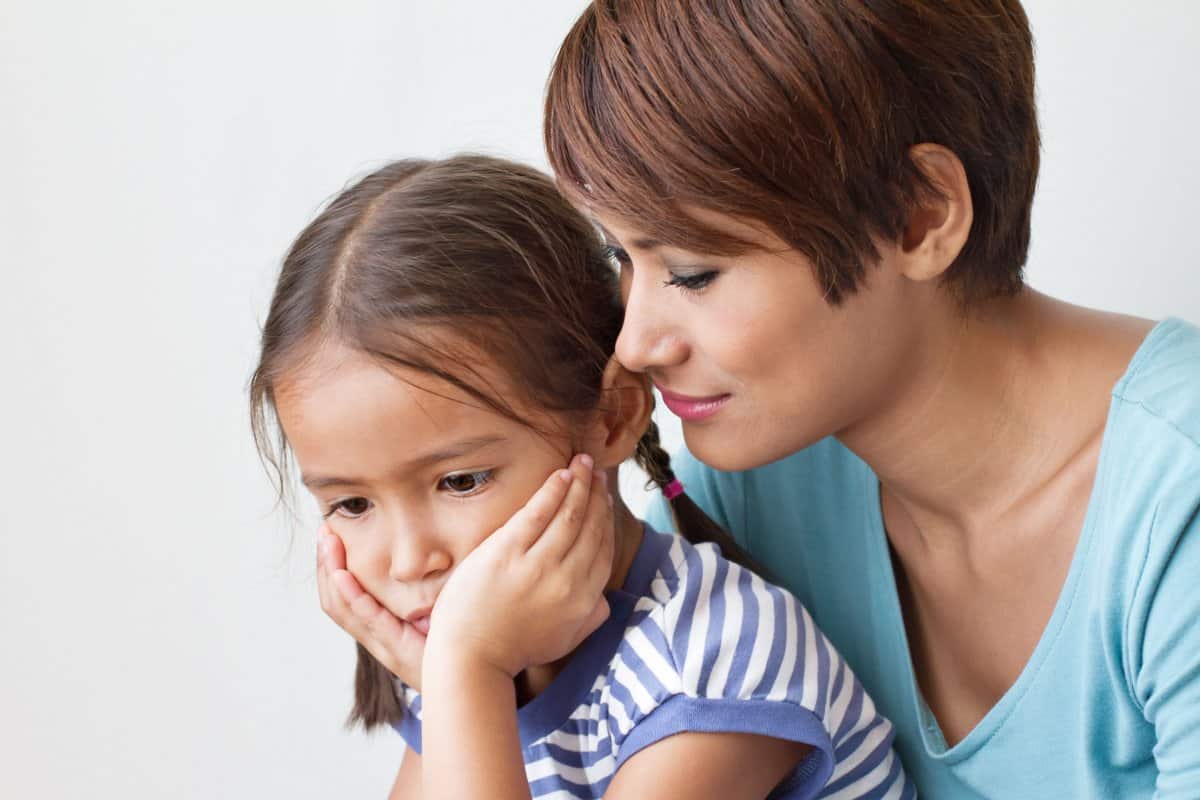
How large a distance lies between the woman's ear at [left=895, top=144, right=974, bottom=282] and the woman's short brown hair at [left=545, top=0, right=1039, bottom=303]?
0.02 metres

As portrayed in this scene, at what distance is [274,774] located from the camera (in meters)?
2.39

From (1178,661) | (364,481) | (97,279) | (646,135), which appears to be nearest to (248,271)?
(97,279)

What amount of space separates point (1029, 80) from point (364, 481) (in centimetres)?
70

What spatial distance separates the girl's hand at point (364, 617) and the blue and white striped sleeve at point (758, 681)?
9.1 inches

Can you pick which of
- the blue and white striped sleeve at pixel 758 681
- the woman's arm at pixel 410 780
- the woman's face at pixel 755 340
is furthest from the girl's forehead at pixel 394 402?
the woman's arm at pixel 410 780

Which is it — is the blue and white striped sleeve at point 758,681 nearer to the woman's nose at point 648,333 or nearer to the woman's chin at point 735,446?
the woman's chin at point 735,446

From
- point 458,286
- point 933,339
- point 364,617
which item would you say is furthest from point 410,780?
point 933,339

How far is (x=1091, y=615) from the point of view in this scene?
1.33 meters

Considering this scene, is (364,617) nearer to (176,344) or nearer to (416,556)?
(416,556)

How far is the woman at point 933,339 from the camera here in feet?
4.02

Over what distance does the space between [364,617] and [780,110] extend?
2.08 ft

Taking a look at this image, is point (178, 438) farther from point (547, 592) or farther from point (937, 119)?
point (937, 119)

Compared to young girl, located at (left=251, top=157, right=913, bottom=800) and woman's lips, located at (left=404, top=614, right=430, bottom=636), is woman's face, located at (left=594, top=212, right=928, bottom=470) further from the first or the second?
woman's lips, located at (left=404, top=614, right=430, bottom=636)

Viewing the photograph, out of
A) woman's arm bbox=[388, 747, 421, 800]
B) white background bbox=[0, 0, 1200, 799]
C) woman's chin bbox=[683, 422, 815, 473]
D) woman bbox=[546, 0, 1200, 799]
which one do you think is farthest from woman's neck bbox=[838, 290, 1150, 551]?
white background bbox=[0, 0, 1200, 799]
